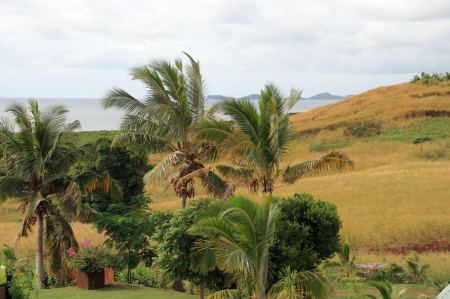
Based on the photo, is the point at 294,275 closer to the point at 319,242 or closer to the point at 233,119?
the point at 319,242

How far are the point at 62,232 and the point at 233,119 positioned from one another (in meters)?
8.16

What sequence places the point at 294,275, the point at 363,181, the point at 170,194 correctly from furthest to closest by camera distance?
1. the point at 170,194
2. the point at 363,181
3. the point at 294,275

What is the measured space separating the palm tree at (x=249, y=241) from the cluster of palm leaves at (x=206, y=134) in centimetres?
496

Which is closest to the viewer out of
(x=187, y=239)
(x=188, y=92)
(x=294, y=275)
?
(x=294, y=275)

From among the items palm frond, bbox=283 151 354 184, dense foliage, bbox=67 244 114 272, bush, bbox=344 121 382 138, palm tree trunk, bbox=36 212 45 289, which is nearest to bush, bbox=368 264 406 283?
palm frond, bbox=283 151 354 184

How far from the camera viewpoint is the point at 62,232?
2233cm

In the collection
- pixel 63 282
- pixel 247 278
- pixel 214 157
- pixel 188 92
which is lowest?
pixel 63 282

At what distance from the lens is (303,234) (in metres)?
16.2

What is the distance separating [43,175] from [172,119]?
513 cm

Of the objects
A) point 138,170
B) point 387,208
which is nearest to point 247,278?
point 387,208

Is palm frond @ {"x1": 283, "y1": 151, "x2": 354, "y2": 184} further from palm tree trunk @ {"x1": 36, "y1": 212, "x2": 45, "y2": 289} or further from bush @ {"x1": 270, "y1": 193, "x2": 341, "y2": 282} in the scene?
palm tree trunk @ {"x1": 36, "y1": 212, "x2": 45, "y2": 289}

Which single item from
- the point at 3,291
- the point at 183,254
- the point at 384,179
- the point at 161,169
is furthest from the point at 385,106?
the point at 3,291

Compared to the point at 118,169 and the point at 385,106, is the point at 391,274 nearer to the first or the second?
the point at 118,169

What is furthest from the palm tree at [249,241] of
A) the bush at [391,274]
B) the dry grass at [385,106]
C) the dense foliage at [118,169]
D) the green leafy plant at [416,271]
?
the dry grass at [385,106]
